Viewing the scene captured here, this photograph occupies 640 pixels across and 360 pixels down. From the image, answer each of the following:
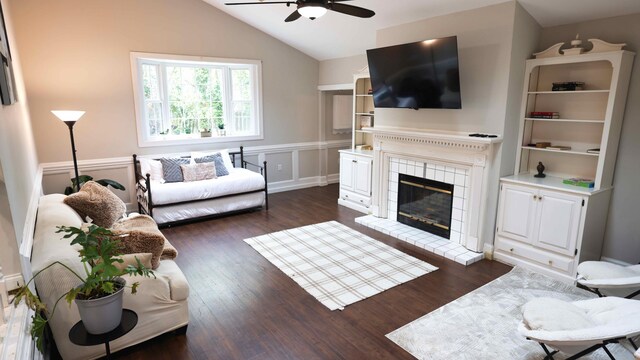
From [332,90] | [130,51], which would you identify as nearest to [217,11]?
[130,51]

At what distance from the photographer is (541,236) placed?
141 inches

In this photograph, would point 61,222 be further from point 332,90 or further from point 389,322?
point 332,90

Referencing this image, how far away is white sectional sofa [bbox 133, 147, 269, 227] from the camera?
15.9 feet

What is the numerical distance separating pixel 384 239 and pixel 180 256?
→ 2420 mm

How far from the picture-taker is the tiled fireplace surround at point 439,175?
3.92 metres

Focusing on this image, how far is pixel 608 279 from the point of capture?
8.59 feet

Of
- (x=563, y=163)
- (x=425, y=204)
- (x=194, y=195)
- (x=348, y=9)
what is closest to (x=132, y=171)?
(x=194, y=195)

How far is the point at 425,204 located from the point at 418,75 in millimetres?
1592

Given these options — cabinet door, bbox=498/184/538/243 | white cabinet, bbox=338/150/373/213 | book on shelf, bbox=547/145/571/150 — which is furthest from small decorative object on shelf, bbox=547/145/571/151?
white cabinet, bbox=338/150/373/213

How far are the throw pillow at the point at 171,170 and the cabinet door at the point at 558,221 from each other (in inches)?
179

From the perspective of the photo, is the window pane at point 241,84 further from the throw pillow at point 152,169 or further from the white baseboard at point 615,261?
the white baseboard at point 615,261

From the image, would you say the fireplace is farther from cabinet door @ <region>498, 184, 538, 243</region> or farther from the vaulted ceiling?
the vaulted ceiling

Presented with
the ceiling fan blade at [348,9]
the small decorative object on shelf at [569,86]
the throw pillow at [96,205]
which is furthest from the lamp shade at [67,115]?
the small decorative object on shelf at [569,86]

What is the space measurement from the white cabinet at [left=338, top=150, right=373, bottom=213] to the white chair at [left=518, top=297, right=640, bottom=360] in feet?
10.7
